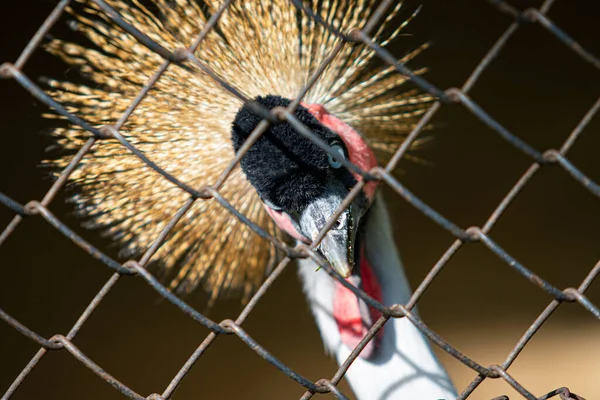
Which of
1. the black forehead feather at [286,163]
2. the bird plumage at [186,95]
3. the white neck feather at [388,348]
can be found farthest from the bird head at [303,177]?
the white neck feather at [388,348]

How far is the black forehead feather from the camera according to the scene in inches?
43.4

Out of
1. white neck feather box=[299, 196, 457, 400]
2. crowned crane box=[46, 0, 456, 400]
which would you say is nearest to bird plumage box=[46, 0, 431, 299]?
crowned crane box=[46, 0, 456, 400]

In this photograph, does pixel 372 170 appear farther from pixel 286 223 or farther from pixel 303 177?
pixel 286 223

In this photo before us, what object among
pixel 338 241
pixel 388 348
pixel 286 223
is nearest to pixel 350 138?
pixel 286 223

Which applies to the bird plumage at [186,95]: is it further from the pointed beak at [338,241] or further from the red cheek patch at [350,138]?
the pointed beak at [338,241]

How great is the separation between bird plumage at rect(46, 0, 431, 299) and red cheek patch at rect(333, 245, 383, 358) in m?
0.30

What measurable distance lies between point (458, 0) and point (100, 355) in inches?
81.1

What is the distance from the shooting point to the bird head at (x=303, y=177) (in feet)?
3.51

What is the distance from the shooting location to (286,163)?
3.65 feet

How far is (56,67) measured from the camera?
2.39 meters

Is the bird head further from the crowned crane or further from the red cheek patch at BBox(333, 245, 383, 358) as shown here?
the red cheek patch at BBox(333, 245, 383, 358)

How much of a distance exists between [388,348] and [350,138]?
44cm

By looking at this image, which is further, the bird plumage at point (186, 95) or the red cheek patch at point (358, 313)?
the red cheek patch at point (358, 313)

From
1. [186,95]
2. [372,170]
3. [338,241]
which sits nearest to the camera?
[372,170]
